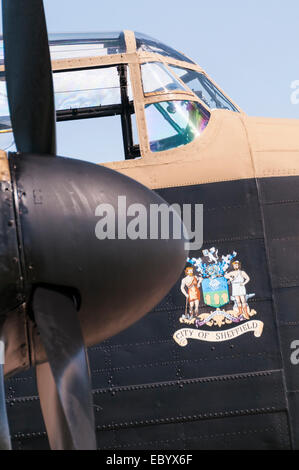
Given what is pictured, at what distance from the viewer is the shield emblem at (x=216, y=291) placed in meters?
8.04

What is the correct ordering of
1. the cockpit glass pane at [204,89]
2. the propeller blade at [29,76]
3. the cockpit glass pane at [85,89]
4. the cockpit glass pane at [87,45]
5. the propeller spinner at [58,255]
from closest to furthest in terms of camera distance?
the propeller spinner at [58,255] → the propeller blade at [29,76] → the cockpit glass pane at [85,89] → the cockpit glass pane at [87,45] → the cockpit glass pane at [204,89]

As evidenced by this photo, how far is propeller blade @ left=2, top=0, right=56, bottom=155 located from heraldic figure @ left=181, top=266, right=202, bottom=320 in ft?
10.2

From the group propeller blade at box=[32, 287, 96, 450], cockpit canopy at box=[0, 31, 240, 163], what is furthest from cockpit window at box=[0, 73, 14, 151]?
propeller blade at box=[32, 287, 96, 450]

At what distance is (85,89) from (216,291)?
9.59 feet

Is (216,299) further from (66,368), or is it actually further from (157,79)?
(66,368)

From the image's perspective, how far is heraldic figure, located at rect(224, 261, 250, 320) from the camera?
8.02 m

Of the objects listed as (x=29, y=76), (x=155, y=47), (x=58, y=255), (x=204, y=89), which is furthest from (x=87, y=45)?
(x=58, y=255)

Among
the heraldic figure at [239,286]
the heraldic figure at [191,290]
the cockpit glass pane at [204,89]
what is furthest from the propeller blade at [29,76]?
the cockpit glass pane at [204,89]

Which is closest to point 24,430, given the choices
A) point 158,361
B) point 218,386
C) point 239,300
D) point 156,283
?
point 158,361

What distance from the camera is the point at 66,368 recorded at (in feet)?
15.0

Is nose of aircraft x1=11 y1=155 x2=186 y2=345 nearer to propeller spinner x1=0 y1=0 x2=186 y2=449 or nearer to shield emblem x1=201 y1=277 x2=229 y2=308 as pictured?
propeller spinner x1=0 y1=0 x2=186 y2=449

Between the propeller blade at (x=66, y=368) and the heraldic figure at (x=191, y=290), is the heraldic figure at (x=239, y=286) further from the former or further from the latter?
the propeller blade at (x=66, y=368)

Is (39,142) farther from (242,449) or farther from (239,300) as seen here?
(242,449)

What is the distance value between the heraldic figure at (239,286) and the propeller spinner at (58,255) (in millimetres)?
2922
